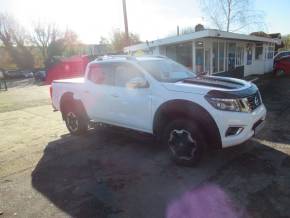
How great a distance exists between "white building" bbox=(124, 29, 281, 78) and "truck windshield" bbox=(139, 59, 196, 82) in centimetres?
785

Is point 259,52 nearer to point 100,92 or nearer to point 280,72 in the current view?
point 280,72

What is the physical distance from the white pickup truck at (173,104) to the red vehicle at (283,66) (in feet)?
52.6

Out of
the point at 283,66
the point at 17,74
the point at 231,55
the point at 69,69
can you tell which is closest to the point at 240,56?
the point at 231,55

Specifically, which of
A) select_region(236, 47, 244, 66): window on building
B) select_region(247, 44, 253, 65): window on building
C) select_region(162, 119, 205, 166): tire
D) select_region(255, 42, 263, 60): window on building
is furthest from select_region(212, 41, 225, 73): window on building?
select_region(162, 119, 205, 166): tire

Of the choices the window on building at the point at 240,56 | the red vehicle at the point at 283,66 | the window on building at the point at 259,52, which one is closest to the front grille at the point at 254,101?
the window on building at the point at 240,56

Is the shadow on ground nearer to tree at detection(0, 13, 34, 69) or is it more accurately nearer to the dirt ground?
the dirt ground

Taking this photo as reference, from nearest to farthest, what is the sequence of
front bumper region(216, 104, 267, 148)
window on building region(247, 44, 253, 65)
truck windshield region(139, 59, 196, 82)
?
front bumper region(216, 104, 267, 148)
truck windshield region(139, 59, 196, 82)
window on building region(247, 44, 253, 65)

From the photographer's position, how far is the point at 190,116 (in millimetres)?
4273

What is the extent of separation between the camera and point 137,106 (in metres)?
5.01

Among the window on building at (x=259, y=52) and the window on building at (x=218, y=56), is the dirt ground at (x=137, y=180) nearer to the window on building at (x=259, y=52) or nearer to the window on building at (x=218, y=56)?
the window on building at (x=218, y=56)

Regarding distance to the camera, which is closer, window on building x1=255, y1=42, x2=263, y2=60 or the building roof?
the building roof

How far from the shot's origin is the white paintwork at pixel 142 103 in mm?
4074

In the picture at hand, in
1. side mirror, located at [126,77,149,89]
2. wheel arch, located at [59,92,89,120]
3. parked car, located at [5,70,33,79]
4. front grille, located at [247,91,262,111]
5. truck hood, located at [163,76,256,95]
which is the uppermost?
side mirror, located at [126,77,149,89]

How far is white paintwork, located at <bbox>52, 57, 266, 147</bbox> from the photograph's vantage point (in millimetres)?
4074
